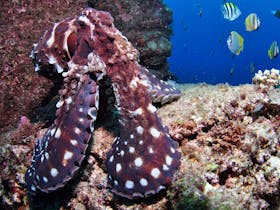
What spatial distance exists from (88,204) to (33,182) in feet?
2.53

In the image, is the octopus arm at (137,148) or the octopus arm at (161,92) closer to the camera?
the octopus arm at (137,148)

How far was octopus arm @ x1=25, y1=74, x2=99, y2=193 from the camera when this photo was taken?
383 centimetres

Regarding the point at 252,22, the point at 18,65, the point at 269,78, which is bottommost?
the point at 18,65

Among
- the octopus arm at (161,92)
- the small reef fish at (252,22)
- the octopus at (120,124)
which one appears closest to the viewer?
the octopus at (120,124)

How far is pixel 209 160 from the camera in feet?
12.8

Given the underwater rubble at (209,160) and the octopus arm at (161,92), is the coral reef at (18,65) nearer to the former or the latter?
the underwater rubble at (209,160)

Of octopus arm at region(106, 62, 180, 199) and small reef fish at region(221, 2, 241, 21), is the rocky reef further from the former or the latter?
small reef fish at region(221, 2, 241, 21)

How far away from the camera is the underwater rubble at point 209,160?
3.58 metres

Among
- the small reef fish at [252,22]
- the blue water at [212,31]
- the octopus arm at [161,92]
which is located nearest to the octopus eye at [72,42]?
the octopus arm at [161,92]

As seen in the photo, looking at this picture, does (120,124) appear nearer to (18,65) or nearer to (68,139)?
(68,139)

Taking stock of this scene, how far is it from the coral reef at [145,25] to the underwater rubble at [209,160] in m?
3.96

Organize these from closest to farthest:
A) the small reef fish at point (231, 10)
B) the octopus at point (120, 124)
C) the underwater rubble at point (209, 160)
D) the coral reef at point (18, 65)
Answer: the underwater rubble at point (209, 160)
the octopus at point (120, 124)
the coral reef at point (18, 65)
the small reef fish at point (231, 10)

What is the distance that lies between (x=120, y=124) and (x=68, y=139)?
26.6 inches

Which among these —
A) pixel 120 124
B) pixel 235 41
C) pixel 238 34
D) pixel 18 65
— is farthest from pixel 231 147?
pixel 238 34
